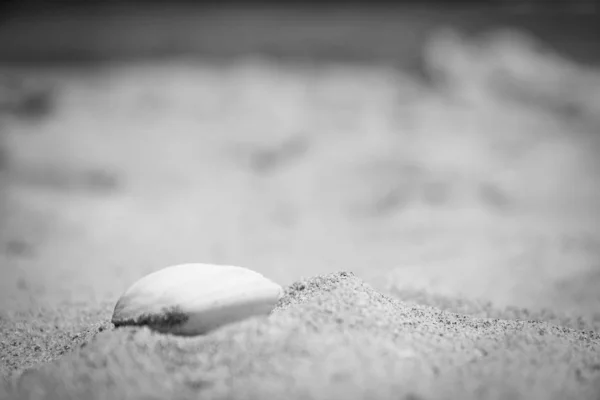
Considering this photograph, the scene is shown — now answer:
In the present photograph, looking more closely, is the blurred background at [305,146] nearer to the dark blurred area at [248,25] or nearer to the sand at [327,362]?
the dark blurred area at [248,25]

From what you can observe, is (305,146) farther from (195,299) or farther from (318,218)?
(195,299)

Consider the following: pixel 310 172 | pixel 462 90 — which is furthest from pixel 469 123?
pixel 310 172

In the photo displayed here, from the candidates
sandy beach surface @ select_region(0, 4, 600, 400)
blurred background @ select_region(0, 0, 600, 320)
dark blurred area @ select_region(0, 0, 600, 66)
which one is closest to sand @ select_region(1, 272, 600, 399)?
sandy beach surface @ select_region(0, 4, 600, 400)

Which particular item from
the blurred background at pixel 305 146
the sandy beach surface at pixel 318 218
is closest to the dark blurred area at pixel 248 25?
the blurred background at pixel 305 146

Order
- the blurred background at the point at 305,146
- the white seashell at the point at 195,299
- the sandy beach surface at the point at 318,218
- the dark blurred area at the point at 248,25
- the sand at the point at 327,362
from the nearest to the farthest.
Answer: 1. the sand at the point at 327,362
2. the sandy beach surface at the point at 318,218
3. the white seashell at the point at 195,299
4. the blurred background at the point at 305,146
5. the dark blurred area at the point at 248,25

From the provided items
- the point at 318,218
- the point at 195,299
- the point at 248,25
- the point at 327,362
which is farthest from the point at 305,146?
the point at 327,362

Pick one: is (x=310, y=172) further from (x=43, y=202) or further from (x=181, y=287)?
(x=181, y=287)

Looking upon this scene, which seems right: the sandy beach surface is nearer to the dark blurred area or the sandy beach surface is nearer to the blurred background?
the blurred background
